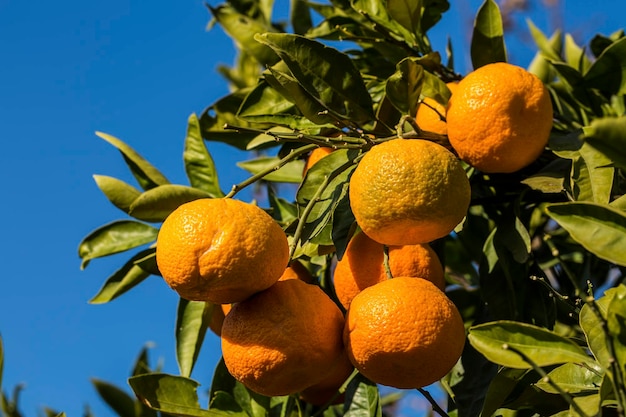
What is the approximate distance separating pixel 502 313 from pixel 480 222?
45 centimetres

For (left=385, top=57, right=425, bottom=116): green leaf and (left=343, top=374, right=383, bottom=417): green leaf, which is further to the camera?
(left=343, top=374, right=383, bottom=417): green leaf

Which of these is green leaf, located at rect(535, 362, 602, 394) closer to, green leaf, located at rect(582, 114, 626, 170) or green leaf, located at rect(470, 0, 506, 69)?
green leaf, located at rect(582, 114, 626, 170)

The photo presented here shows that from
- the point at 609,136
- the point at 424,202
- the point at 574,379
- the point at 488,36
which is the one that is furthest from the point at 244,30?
the point at 609,136

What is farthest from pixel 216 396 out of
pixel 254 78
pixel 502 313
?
pixel 254 78

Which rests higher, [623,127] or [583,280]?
[623,127]

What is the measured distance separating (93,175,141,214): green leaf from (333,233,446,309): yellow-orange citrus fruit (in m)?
0.60

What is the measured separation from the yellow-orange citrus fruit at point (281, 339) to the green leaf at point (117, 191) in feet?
2.01

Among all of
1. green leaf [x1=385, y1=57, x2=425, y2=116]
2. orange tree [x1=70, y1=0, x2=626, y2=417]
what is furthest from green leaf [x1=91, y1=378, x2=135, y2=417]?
green leaf [x1=385, y1=57, x2=425, y2=116]

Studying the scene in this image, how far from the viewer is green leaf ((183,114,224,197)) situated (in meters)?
1.68

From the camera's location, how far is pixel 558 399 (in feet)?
3.86

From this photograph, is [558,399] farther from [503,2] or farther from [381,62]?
[503,2]

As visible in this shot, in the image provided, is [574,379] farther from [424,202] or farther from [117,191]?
[117,191]

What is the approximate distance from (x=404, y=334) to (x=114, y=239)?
0.86 m

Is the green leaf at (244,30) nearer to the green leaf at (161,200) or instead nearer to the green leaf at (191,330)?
the green leaf at (161,200)
